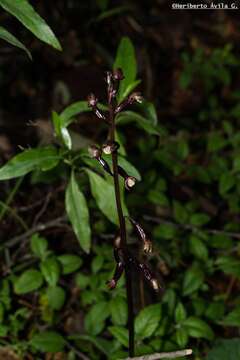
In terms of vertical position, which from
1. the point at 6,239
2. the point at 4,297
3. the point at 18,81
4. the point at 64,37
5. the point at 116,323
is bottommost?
the point at 116,323

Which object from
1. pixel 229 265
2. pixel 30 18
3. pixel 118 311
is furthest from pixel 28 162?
pixel 229 265

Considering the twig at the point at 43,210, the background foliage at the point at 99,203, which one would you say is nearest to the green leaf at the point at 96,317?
the background foliage at the point at 99,203

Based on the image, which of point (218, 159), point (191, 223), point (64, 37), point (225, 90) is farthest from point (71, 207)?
point (225, 90)

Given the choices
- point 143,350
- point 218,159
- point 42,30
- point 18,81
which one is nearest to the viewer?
point 42,30

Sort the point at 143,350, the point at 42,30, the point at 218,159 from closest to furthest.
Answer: the point at 42,30 < the point at 143,350 < the point at 218,159

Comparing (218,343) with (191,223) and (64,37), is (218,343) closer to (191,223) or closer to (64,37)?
(191,223)

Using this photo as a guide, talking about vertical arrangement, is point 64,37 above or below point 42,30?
above
